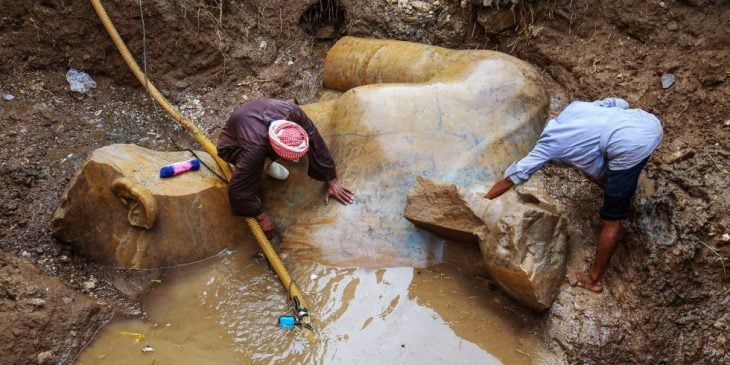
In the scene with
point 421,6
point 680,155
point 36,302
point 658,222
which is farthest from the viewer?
point 421,6

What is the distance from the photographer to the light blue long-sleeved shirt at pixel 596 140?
3.38 metres

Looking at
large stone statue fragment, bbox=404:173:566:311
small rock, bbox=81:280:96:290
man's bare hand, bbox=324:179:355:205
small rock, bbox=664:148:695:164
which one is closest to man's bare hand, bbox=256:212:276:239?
man's bare hand, bbox=324:179:355:205

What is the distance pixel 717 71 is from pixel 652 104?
481 millimetres

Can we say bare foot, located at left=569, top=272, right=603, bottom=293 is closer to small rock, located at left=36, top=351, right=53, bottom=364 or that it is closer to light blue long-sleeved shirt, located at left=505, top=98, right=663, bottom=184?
light blue long-sleeved shirt, located at left=505, top=98, right=663, bottom=184

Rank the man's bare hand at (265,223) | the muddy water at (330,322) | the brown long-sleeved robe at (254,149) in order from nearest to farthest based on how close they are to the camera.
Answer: the muddy water at (330,322) < the brown long-sleeved robe at (254,149) < the man's bare hand at (265,223)

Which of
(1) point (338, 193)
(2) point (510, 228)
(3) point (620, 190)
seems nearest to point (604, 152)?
(3) point (620, 190)

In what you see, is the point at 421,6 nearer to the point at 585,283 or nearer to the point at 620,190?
the point at 620,190

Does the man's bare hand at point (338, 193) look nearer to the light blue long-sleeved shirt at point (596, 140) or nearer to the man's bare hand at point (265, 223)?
the man's bare hand at point (265, 223)

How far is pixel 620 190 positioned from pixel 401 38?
2.96 meters

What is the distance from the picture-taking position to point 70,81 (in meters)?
5.47

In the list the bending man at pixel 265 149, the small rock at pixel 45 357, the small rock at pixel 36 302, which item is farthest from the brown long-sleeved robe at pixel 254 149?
the small rock at pixel 45 357

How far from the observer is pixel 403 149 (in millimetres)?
4254

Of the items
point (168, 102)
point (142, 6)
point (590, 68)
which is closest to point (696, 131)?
point (590, 68)

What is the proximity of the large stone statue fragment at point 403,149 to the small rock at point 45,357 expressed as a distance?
1685mm
